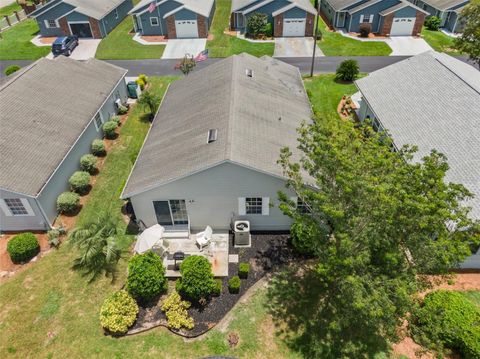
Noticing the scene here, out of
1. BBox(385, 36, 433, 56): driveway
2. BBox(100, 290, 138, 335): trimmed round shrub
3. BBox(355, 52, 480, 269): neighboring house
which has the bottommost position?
BBox(385, 36, 433, 56): driveway

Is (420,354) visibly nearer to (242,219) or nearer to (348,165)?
(348,165)

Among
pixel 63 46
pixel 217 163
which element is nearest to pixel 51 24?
pixel 63 46

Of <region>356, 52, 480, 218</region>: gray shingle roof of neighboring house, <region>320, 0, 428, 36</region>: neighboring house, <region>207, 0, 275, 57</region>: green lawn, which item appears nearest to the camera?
<region>356, 52, 480, 218</region>: gray shingle roof of neighboring house

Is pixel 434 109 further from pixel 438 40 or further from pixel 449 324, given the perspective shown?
pixel 438 40

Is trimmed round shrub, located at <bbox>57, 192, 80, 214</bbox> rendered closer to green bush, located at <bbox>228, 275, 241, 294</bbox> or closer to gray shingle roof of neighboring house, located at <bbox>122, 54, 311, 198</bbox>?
gray shingle roof of neighboring house, located at <bbox>122, 54, 311, 198</bbox>

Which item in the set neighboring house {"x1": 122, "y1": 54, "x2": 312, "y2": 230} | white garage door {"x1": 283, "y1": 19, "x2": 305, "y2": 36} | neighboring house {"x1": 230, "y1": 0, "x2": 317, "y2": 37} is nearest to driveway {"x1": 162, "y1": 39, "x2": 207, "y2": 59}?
neighboring house {"x1": 230, "y1": 0, "x2": 317, "y2": 37}

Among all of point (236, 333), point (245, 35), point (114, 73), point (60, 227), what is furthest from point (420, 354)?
point (245, 35)
